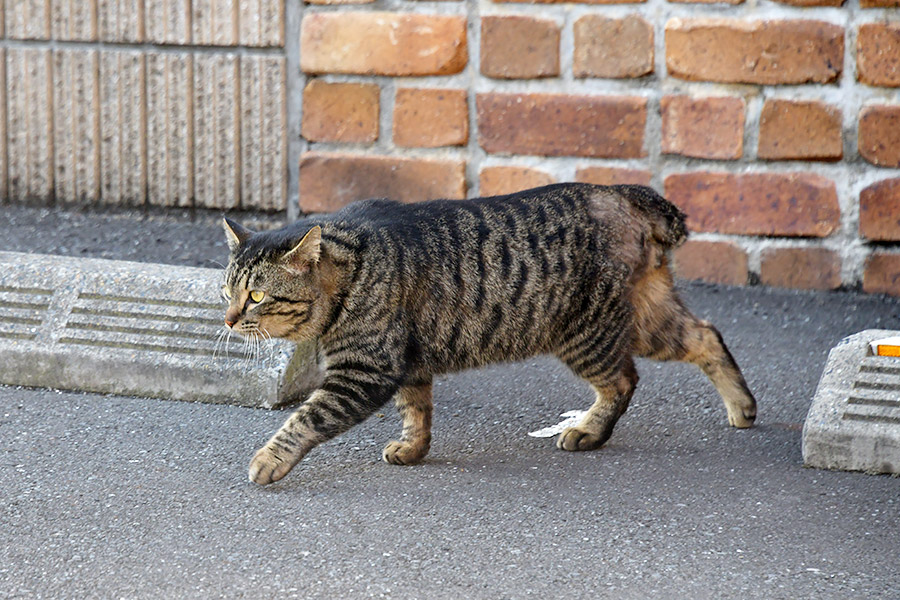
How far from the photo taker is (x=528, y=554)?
2.63 meters

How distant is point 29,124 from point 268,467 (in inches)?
116

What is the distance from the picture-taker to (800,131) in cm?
452

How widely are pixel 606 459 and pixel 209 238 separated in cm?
246

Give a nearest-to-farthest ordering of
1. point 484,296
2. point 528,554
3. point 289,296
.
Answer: point 528,554
point 289,296
point 484,296

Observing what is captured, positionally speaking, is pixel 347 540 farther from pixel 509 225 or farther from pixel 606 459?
pixel 509 225

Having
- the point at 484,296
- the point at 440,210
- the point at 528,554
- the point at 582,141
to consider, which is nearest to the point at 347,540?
the point at 528,554

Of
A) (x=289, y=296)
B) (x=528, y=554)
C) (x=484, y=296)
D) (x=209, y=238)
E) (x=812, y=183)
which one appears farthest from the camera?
(x=209, y=238)

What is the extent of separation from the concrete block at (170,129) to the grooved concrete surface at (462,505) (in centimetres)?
169

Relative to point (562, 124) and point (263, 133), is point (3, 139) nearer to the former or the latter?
point (263, 133)

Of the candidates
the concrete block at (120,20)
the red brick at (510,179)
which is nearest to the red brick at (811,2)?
the red brick at (510,179)

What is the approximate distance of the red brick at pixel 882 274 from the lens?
4555 mm

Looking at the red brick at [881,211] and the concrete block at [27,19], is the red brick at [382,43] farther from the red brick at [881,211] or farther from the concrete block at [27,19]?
the red brick at [881,211]

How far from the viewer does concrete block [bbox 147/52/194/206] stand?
16.6ft

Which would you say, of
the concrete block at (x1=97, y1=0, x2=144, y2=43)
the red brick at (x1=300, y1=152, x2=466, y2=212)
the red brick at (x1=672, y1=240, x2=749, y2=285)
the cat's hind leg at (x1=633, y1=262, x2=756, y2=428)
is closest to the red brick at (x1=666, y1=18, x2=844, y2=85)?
the red brick at (x1=672, y1=240, x2=749, y2=285)
